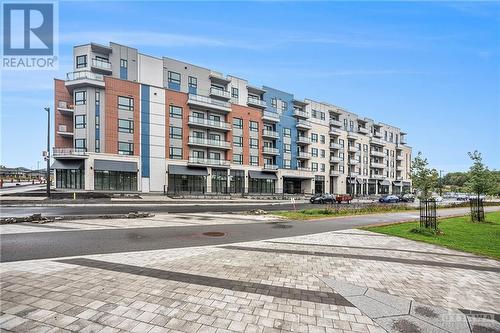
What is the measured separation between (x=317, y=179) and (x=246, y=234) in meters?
55.8

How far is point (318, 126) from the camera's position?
66688mm

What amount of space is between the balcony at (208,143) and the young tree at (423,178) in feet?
119

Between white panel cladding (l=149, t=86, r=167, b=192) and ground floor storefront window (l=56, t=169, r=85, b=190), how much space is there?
9.30 meters

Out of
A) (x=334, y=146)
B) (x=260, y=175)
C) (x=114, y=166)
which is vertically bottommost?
(x=260, y=175)

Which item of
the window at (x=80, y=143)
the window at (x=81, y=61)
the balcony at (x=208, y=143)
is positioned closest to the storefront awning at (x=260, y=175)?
the balcony at (x=208, y=143)

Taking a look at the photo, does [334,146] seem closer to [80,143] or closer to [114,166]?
[114,166]

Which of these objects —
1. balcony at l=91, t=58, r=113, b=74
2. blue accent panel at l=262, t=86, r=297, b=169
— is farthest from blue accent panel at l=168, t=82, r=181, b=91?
blue accent panel at l=262, t=86, r=297, b=169

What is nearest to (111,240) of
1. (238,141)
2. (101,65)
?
(101,65)

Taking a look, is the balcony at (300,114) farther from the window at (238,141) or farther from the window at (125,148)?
the window at (125,148)

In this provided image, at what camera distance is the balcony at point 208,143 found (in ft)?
150

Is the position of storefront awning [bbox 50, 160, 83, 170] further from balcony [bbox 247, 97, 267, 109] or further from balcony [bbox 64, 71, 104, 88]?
balcony [bbox 247, 97, 267, 109]

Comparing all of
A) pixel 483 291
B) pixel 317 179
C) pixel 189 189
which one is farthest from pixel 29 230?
pixel 317 179

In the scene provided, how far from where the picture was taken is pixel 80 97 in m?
38.2

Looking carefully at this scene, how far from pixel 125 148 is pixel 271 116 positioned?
30.2 meters
